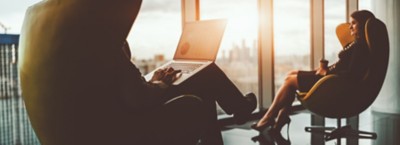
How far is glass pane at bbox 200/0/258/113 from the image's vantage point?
467 centimetres

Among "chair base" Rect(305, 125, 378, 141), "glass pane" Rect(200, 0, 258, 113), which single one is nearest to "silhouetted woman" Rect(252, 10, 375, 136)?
"chair base" Rect(305, 125, 378, 141)

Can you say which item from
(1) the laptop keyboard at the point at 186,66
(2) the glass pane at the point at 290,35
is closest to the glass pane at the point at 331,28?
(2) the glass pane at the point at 290,35

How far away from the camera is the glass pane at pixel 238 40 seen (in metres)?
4.67

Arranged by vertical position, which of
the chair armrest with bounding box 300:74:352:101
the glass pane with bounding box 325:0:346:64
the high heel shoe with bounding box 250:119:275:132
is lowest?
the high heel shoe with bounding box 250:119:275:132

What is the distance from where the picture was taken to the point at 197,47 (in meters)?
2.72

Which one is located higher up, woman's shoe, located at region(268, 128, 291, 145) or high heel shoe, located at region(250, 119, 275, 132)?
high heel shoe, located at region(250, 119, 275, 132)

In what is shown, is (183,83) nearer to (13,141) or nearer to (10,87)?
(10,87)

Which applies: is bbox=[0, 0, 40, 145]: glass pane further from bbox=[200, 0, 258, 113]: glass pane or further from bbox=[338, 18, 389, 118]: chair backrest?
bbox=[338, 18, 389, 118]: chair backrest

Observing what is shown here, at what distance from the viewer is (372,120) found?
477 cm

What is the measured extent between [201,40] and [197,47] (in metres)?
0.05

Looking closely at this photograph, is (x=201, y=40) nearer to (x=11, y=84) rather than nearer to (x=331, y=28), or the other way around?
(x=11, y=84)

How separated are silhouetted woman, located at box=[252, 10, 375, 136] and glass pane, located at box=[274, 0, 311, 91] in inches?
59.9

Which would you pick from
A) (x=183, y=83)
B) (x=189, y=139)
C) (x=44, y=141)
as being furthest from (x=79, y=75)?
(x=183, y=83)

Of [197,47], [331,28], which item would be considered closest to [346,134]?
[197,47]
